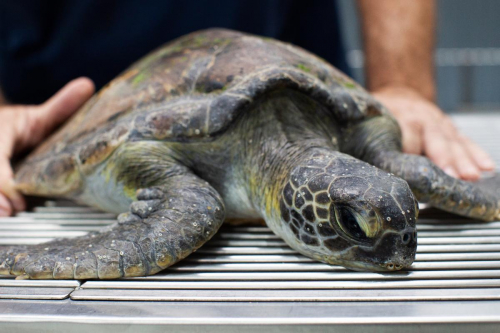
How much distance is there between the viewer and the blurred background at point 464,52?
5340mm

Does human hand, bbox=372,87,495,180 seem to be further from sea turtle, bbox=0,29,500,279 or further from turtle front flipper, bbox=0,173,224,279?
turtle front flipper, bbox=0,173,224,279

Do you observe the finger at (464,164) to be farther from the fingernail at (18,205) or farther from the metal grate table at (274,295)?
the fingernail at (18,205)

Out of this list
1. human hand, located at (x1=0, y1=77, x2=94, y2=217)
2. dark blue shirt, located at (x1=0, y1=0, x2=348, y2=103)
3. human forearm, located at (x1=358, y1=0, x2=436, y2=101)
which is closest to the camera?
human hand, located at (x1=0, y1=77, x2=94, y2=217)

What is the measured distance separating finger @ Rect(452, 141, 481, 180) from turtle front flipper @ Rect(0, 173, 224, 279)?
3.35ft

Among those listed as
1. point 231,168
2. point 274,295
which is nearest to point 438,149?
point 231,168

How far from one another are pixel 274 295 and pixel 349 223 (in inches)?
9.3

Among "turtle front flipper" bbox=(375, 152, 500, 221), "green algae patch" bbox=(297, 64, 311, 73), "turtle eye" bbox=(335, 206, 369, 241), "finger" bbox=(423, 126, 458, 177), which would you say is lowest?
"finger" bbox=(423, 126, 458, 177)

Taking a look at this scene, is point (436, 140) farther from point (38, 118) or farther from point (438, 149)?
point (38, 118)

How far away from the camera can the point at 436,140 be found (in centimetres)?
190

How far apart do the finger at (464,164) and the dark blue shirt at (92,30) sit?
129cm

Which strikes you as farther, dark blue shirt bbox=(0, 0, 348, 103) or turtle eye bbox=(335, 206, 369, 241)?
dark blue shirt bbox=(0, 0, 348, 103)

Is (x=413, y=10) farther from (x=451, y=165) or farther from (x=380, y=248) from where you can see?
(x=380, y=248)

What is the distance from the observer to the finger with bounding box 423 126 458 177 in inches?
69.3

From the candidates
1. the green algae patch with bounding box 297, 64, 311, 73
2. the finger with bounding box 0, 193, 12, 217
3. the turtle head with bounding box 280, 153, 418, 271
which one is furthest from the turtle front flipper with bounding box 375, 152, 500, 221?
the finger with bounding box 0, 193, 12, 217
